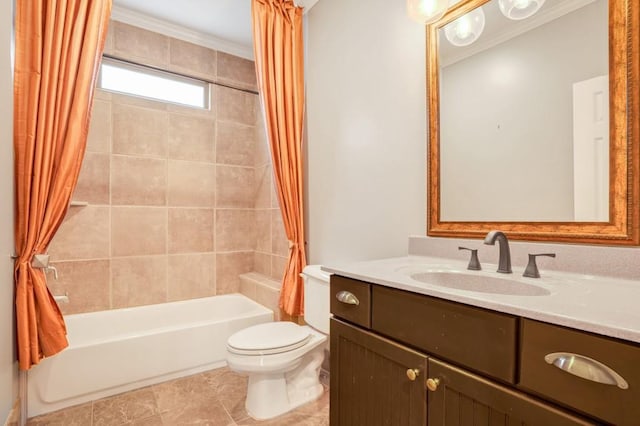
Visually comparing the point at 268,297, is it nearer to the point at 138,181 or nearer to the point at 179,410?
the point at 179,410

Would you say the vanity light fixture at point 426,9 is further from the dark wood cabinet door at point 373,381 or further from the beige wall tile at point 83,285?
the beige wall tile at point 83,285

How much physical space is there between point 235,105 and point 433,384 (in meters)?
2.84

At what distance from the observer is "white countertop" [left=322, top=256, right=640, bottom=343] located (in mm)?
590

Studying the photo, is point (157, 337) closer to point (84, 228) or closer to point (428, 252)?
point (84, 228)

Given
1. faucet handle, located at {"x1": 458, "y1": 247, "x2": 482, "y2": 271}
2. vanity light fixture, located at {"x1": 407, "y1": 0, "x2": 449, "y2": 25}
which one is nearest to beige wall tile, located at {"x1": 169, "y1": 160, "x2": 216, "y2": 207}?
vanity light fixture, located at {"x1": 407, "y1": 0, "x2": 449, "y2": 25}

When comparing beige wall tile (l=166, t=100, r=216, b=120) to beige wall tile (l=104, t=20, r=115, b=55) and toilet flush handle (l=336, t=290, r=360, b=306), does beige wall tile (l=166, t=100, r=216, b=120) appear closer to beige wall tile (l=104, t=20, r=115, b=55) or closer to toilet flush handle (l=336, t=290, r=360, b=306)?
beige wall tile (l=104, t=20, r=115, b=55)

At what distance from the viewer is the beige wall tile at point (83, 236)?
7.46 feet

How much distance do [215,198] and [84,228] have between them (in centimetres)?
100

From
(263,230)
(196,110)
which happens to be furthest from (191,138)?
(263,230)

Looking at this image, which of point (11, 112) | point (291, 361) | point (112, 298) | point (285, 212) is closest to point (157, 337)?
point (112, 298)

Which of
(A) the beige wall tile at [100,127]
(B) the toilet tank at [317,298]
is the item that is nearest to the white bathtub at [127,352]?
(B) the toilet tank at [317,298]

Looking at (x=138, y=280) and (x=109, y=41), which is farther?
(x=138, y=280)

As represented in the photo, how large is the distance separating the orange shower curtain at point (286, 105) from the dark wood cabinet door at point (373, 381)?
3.21 ft

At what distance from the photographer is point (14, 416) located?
1.42m
